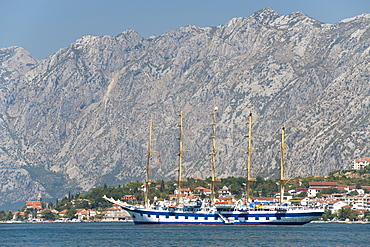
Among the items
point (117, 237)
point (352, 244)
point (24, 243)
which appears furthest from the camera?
point (117, 237)

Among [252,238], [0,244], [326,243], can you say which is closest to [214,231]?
[252,238]

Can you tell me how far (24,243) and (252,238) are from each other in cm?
5155

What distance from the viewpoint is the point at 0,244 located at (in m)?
175

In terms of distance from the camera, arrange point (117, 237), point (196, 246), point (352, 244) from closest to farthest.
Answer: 1. point (196, 246)
2. point (352, 244)
3. point (117, 237)

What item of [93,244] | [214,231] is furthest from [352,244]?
[93,244]

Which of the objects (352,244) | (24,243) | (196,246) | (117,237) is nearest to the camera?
(196,246)

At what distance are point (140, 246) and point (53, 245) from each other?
21.5 m

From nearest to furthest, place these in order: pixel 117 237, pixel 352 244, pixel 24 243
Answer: pixel 352 244, pixel 24 243, pixel 117 237

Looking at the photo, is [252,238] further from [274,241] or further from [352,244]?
[352,244]

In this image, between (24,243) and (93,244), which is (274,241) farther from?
(24,243)

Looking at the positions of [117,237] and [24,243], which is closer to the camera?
[24,243]

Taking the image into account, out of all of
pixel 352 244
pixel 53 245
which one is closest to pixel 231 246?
pixel 352 244

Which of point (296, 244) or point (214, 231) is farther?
point (214, 231)

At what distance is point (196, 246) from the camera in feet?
506
